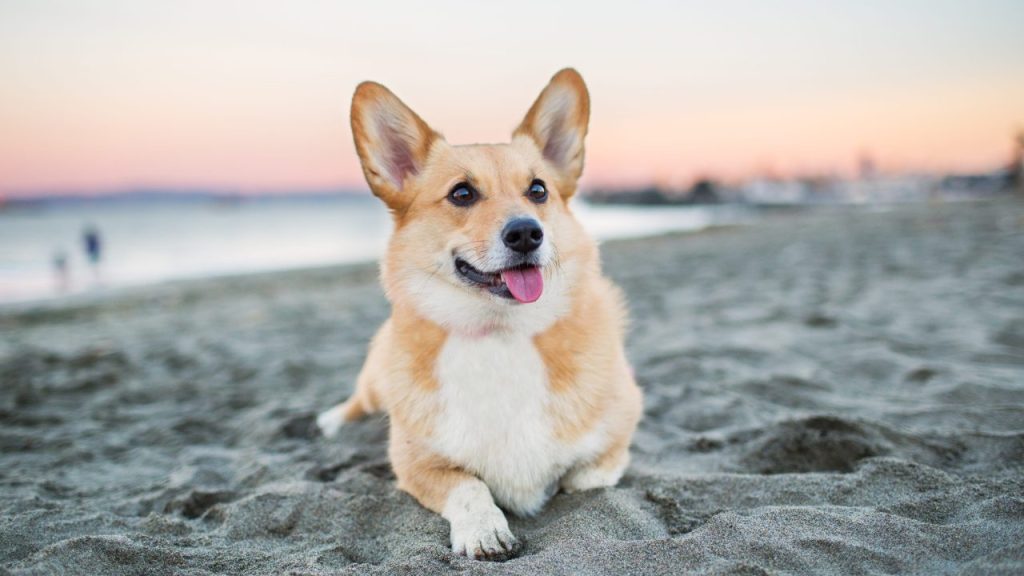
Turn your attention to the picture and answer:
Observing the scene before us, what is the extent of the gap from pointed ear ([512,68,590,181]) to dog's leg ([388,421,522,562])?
1.48 metres

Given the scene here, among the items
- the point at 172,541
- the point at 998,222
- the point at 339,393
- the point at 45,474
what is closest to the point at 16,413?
the point at 45,474

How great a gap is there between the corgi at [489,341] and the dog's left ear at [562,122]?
2.0 inches

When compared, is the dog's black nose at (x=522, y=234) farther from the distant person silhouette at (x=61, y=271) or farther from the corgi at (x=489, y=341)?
the distant person silhouette at (x=61, y=271)

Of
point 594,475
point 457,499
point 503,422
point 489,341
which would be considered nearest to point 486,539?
point 457,499

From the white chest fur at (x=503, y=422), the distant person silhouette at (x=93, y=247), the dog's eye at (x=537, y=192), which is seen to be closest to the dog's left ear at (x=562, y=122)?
the dog's eye at (x=537, y=192)

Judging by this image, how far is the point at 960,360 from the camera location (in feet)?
12.8

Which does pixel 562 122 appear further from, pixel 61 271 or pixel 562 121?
pixel 61 271

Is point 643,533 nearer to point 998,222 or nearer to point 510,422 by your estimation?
point 510,422

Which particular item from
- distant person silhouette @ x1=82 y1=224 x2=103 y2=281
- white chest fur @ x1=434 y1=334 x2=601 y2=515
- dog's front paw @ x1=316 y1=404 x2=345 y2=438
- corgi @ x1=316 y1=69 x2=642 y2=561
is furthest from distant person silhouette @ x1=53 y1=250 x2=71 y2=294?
white chest fur @ x1=434 y1=334 x2=601 y2=515

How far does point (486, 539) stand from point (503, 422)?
421 millimetres

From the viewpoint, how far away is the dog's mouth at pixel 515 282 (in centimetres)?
233

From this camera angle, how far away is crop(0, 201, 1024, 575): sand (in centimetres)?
192

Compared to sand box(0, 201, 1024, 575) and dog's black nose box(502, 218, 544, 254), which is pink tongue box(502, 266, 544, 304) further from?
sand box(0, 201, 1024, 575)

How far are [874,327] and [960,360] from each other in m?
1.06
